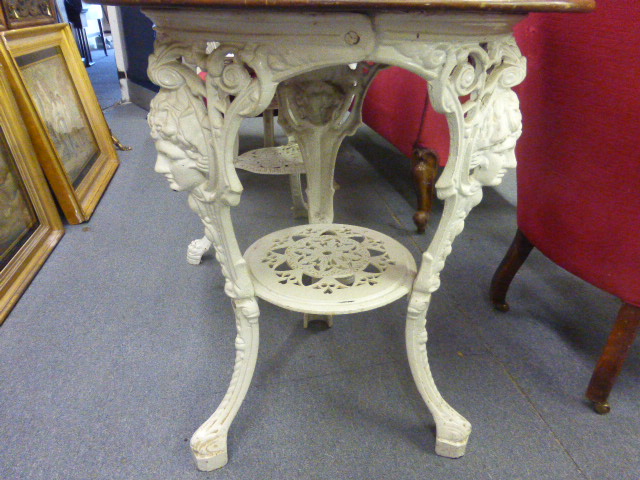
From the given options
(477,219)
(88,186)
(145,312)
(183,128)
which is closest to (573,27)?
(183,128)

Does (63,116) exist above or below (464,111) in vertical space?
below

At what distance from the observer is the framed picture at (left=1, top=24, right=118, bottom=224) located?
1.51 m

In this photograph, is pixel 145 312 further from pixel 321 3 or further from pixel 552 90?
pixel 552 90

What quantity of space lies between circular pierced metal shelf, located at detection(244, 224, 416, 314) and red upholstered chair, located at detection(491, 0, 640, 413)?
338mm

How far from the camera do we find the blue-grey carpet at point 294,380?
825 mm

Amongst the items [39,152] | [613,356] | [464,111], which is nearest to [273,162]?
[39,152]

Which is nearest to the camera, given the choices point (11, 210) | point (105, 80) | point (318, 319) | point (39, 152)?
point (318, 319)

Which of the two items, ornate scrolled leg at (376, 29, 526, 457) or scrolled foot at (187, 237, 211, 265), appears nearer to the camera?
ornate scrolled leg at (376, 29, 526, 457)

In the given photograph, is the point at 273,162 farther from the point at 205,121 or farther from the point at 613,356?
the point at 613,356

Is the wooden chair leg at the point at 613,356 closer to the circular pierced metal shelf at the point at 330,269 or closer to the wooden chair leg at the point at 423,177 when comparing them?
the circular pierced metal shelf at the point at 330,269

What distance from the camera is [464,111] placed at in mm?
612

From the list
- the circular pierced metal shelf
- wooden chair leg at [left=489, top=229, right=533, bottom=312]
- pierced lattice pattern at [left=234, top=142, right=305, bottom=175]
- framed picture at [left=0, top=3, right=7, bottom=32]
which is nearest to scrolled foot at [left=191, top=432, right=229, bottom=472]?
the circular pierced metal shelf

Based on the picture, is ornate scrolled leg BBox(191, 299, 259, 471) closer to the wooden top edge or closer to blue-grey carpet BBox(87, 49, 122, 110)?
the wooden top edge

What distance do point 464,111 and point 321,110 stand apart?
0.49 meters
